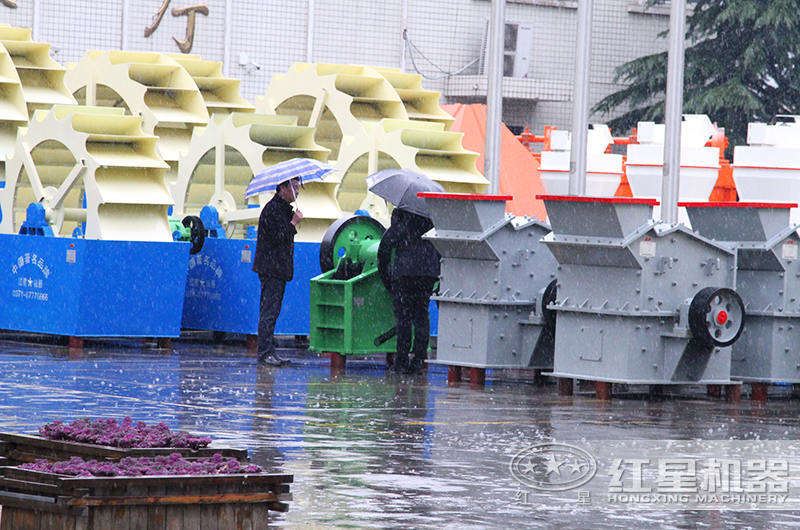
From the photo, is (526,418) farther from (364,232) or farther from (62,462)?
(62,462)

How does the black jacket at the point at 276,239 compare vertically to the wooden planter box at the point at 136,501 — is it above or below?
above

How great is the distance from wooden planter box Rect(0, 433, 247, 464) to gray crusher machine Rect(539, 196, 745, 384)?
7650 millimetres

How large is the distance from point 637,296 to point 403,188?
302 centimetres

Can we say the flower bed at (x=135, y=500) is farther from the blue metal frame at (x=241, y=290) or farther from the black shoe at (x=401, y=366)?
the blue metal frame at (x=241, y=290)

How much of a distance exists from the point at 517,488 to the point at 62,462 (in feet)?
10.7

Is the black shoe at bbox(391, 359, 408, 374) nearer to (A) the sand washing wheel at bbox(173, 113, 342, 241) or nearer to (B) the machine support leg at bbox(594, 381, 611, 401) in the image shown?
(B) the machine support leg at bbox(594, 381, 611, 401)

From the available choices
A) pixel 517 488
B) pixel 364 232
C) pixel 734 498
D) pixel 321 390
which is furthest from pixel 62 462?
pixel 364 232

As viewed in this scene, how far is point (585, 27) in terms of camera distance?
1700cm

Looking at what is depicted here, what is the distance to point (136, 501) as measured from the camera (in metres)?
7.31

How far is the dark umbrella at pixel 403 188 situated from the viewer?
1752 centimetres

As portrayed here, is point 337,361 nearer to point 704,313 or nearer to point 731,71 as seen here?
point 704,313

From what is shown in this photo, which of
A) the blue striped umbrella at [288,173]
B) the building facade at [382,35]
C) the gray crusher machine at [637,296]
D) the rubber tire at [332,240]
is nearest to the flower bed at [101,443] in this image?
the gray crusher machine at [637,296]

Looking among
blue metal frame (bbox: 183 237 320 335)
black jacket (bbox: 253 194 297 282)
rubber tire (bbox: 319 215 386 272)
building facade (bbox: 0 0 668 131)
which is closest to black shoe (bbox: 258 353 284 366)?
black jacket (bbox: 253 194 297 282)

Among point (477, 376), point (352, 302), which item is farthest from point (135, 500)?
point (352, 302)
